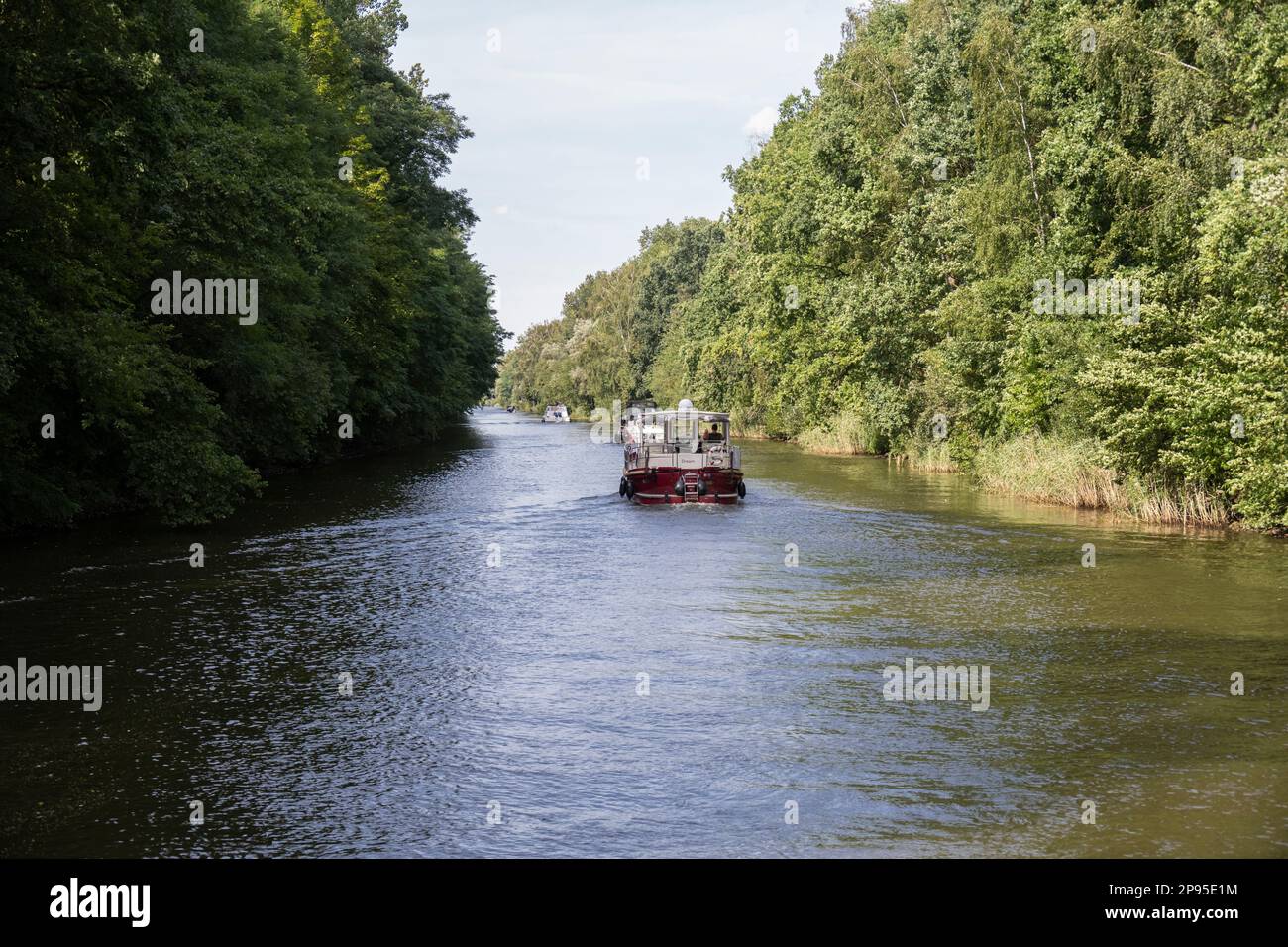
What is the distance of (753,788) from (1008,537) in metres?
17.8

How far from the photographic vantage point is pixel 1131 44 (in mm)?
29891

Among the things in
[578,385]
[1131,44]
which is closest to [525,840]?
[1131,44]

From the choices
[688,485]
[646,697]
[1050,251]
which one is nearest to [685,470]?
[688,485]

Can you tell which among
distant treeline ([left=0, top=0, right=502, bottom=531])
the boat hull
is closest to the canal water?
distant treeline ([left=0, top=0, right=502, bottom=531])

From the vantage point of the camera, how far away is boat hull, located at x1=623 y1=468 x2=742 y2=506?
35125mm

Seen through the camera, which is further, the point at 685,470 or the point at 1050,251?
the point at 685,470

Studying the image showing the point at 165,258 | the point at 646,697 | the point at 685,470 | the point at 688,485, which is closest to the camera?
the point at 646,697

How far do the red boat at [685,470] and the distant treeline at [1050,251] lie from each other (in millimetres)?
8262

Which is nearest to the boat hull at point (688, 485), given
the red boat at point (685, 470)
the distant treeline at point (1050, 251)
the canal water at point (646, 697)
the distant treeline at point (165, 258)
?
the red boat at point (685, 470)

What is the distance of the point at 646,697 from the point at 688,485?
21.3 m

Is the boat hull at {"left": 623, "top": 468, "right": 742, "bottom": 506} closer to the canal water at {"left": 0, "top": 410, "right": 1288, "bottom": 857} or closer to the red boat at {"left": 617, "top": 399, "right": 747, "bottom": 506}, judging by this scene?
the red boat at {"left": 617, "top": 399, "right": 747, "bottom": 506}

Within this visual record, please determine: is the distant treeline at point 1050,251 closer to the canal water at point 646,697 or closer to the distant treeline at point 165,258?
the canal water at point 646,697

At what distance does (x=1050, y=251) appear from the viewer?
112 feet

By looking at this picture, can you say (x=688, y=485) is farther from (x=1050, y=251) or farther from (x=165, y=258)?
(x=165, y=258)
